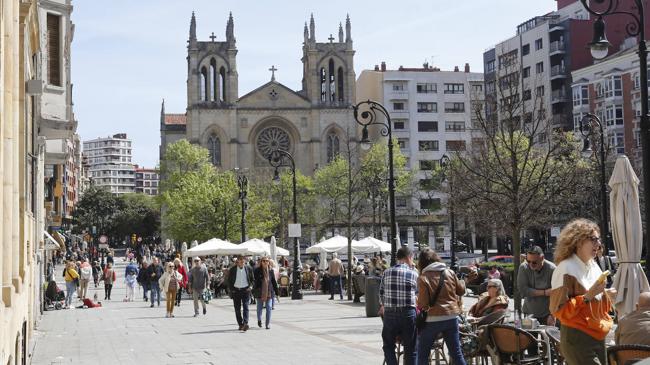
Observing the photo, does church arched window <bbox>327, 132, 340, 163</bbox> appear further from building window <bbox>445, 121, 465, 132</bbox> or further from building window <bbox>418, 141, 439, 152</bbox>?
building window <bbox>445, 121, 465, 132</bbox>

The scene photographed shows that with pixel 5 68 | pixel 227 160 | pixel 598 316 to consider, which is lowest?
pixel 598 316

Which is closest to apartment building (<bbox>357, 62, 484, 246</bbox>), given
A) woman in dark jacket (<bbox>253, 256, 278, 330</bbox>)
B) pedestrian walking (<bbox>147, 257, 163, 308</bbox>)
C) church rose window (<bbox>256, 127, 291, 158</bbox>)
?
church rose window (<bbox>256, 127, 291, 158</bbox>)

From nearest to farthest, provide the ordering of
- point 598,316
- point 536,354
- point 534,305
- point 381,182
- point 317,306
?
point 598,316 < point 536,354 < point 534,305 < point 317,306 < point 381,182

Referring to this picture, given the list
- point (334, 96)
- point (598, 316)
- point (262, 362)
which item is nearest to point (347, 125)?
point (334, 96)

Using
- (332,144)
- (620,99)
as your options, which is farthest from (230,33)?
(620,99)

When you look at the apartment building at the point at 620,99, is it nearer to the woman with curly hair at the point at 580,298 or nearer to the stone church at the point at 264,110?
the stone church at the point at 264,110

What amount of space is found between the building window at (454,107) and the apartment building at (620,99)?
36.6 metres

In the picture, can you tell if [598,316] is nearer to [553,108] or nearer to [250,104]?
[553,108]

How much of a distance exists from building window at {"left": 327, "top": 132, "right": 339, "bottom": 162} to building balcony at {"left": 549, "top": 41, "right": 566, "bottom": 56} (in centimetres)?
2512

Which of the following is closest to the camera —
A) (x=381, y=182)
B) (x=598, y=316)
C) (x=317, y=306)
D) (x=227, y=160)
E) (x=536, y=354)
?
(x=598, y=316)

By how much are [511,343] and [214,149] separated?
88.9 meters

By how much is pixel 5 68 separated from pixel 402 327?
5217 mm

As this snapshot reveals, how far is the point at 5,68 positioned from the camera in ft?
29.9

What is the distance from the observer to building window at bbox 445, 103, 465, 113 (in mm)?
111625
